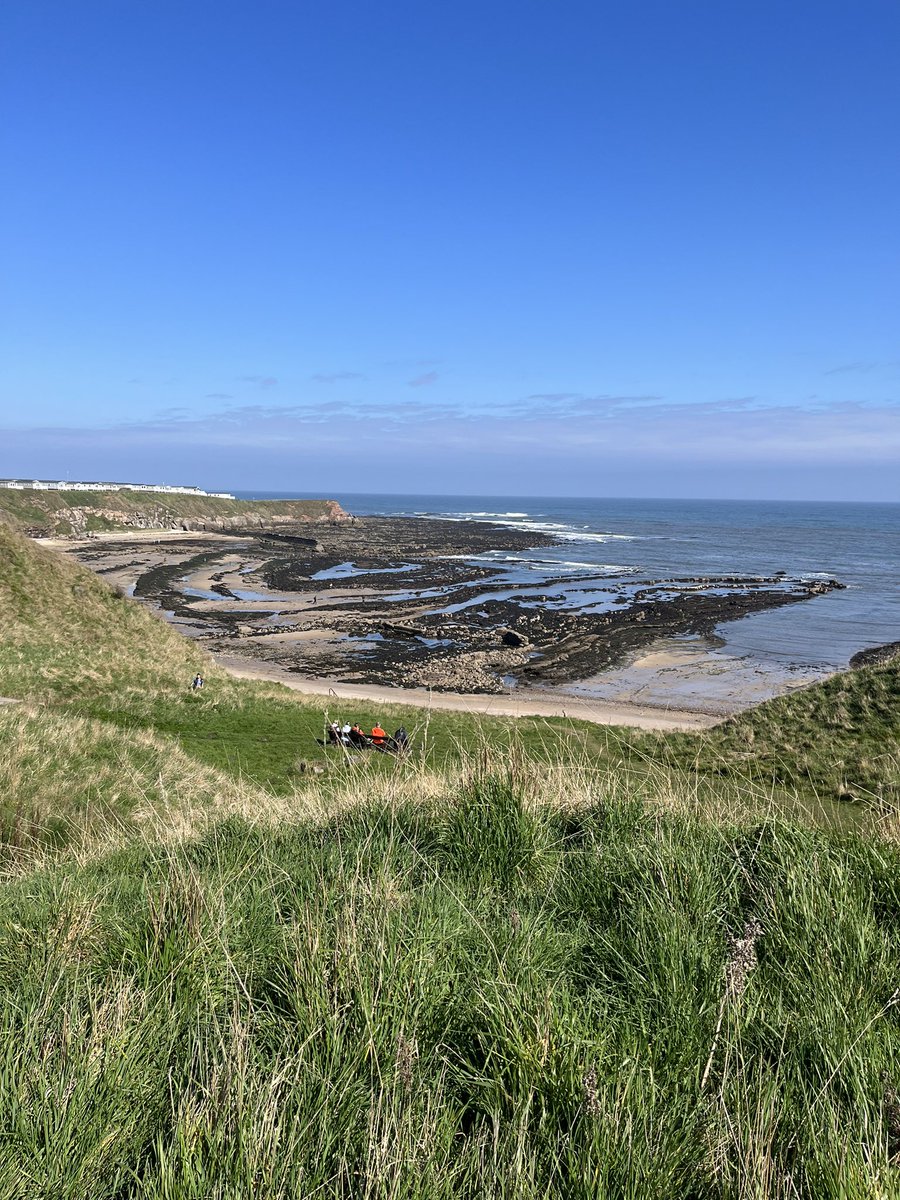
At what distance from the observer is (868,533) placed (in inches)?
5773

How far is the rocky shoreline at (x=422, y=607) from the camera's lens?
38719mm

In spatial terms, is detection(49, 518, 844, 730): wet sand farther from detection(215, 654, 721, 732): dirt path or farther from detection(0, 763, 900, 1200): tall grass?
detection(0, 763, 900, 1200): tall grass

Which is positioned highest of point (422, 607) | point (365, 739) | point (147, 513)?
point (147, 513)

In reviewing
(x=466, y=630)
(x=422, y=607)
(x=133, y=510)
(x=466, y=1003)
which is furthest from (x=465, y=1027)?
(x=133, y=510)

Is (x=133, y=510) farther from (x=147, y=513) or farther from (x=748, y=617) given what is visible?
(x=748, y=617)

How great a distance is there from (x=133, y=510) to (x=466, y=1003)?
130952mm

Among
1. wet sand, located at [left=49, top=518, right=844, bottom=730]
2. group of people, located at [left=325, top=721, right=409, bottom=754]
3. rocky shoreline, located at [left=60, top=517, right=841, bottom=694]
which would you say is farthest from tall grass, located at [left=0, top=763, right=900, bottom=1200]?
Result: rocky shoreline, located at [left=60, top=517, right=841, bottom=694]

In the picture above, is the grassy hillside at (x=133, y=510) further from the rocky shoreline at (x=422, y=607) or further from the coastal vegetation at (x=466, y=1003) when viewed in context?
the coastal vegetation at (x=466, y=1003)

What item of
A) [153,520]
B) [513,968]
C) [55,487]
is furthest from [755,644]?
[55,487]

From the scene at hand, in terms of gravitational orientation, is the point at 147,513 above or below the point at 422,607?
above

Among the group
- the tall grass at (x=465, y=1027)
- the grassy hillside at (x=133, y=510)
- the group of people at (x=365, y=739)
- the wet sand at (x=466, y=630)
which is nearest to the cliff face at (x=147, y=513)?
the grassy hillside at (x=133, y=510)

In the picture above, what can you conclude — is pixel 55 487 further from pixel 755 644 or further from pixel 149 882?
pixel 149 882

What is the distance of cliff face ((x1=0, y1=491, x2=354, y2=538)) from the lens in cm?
10588

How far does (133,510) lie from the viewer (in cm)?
12244
